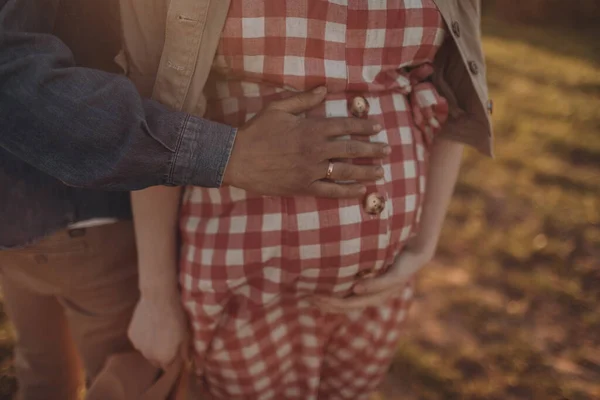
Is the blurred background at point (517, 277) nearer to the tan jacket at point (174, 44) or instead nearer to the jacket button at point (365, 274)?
the jacket button at point (365, 274)

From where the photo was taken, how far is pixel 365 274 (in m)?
1.21

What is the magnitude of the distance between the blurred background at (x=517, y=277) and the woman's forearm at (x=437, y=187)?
1.16 m

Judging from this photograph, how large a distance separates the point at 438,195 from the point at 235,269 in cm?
60

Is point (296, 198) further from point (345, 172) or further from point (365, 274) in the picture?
point (365, 274)

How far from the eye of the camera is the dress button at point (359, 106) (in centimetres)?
111

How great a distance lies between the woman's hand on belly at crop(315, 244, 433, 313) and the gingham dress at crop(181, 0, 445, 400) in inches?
1.1

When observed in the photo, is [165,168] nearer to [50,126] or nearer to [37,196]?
[50,126]

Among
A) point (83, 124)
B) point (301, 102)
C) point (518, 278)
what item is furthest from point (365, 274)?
point (518, 278)

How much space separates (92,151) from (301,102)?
0.41 m

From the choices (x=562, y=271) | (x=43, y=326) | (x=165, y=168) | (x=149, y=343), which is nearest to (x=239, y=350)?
(x=149, y=343)

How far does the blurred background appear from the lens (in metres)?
2.38

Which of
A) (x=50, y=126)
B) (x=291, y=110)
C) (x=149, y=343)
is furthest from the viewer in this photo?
(x=149, y=343)

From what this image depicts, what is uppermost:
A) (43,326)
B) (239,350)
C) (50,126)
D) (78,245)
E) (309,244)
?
(50,126)

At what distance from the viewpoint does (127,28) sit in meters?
1.00
